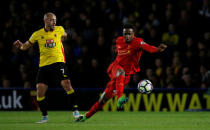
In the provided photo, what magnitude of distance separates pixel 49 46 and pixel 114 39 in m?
5.27

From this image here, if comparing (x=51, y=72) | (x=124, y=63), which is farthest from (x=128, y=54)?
(x=51, y=72)

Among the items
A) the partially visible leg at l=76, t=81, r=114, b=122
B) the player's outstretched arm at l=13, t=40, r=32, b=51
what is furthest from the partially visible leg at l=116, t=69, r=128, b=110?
the player's outstretched arm at l=13, t=40, r=32, b=51

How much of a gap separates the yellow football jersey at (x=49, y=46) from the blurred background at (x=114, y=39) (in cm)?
422

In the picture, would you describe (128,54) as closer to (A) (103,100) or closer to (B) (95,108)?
(A) (103,100)

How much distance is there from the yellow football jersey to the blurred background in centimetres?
422

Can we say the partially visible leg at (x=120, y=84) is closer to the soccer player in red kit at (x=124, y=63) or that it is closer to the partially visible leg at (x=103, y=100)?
the soccer player in red kit at (x=124, y=63)

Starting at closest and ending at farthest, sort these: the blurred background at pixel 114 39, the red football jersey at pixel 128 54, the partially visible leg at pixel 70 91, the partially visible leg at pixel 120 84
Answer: the partially visible leg at pixel 120 84, the red football jersey at pixel 128 54, the partially visible leg at pixel 70 91, the blurred background at pixel 114 39

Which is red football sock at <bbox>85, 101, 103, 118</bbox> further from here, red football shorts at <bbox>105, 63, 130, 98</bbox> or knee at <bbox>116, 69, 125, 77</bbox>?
knee at <bbox>116, 69, 125, 77</bbox>

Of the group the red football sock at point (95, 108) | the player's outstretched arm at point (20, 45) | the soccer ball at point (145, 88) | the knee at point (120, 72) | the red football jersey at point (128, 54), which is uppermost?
the player's outstretched arm at point (20, 45)

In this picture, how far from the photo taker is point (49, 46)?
31.4 feet

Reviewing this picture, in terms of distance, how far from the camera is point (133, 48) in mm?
9297

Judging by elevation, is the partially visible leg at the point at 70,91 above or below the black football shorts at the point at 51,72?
below

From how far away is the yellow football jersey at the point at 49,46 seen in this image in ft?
31.3

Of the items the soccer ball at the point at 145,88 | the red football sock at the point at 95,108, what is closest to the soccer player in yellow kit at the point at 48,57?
the red football sock at the point at 95,108
